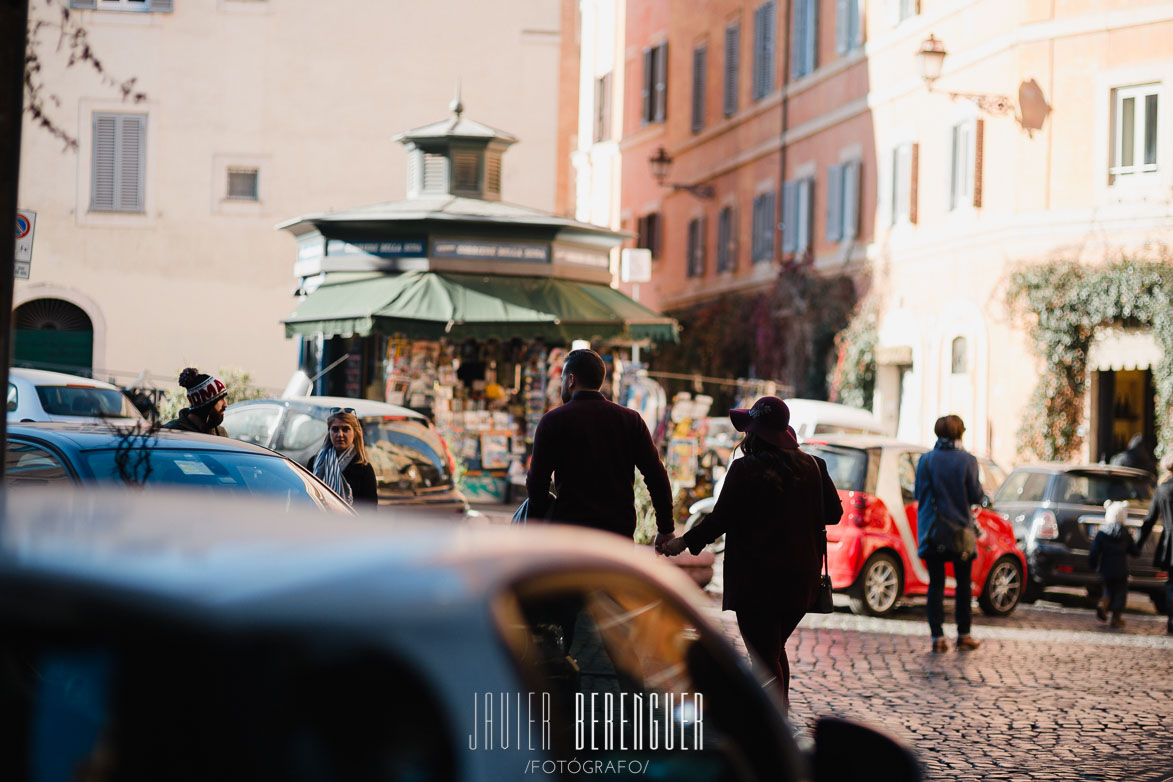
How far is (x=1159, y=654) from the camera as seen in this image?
13773 millimetres

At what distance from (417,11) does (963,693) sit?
26.6m

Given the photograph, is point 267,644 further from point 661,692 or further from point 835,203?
point 835,203

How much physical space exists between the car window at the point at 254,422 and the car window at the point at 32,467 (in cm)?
728

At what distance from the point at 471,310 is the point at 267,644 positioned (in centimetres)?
1971

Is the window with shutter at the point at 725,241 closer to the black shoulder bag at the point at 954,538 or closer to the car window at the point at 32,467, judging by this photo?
the black shoulder bag at the point at 954,538

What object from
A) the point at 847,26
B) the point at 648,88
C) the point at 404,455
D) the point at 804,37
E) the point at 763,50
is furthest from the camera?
the point at 648,88

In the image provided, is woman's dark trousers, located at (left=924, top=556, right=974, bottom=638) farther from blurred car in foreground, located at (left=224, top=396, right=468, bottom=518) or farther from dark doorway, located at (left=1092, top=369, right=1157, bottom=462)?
dark doorway, located at (left=1092, top=369, right=1157, bottom=462)

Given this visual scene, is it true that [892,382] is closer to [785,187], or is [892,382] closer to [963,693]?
[785,187]

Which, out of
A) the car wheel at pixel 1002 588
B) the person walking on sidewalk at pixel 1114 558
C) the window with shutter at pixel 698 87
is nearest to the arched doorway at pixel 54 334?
the window with shutter at pixel 698 87

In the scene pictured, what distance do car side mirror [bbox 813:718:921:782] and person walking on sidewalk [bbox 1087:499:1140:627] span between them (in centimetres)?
1319

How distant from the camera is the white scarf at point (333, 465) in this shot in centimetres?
1065

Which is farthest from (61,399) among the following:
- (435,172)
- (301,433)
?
(435,172)

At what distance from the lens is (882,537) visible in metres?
15.3

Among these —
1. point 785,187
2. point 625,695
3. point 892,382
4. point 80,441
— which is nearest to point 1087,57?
point 892,382
